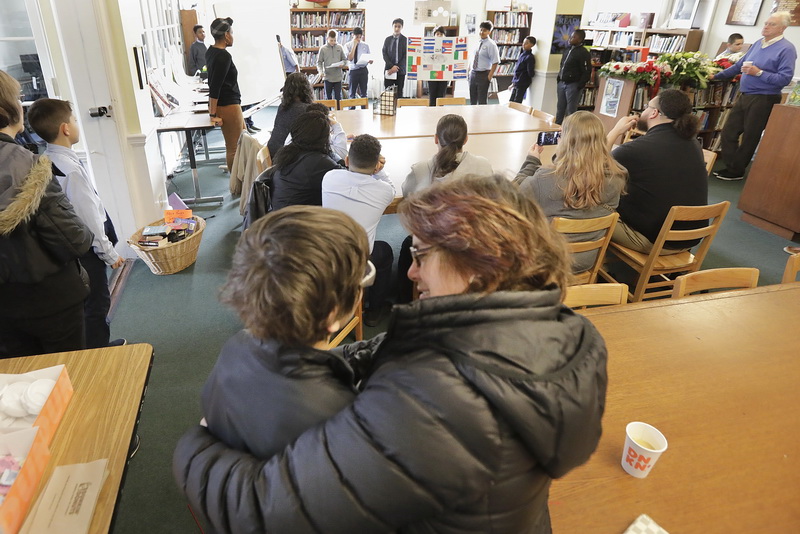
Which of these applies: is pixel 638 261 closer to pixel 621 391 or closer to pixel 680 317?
pixel 680 317

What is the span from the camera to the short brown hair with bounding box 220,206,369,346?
2.46 feet

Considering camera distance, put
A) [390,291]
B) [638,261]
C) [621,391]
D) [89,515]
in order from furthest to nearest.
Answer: [390,291] < [638,261] < [621,391] < [89,515]

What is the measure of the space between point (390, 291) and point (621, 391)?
6.49ft

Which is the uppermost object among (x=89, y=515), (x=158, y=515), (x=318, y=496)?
(x=318, y=496)

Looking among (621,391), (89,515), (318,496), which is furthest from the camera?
(621,391)

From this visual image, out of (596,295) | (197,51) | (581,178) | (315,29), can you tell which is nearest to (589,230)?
(581,178)

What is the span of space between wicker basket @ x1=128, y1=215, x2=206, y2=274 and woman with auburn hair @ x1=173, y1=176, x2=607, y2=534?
8.76 feet

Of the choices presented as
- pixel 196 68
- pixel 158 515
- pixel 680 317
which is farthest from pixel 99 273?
pixel 196 68

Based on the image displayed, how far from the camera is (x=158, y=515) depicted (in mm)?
1808

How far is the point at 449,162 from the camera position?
2.68 m

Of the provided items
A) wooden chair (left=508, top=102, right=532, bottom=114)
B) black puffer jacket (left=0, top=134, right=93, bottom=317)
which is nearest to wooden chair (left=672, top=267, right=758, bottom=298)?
black puffer jacket (left=0, top=134, right=93, bottom=317)

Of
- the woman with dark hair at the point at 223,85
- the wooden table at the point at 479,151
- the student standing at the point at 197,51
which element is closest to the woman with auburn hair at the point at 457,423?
the wooden table at the point at 479,151

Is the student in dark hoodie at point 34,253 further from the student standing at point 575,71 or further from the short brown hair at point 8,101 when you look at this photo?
the student standing at point 575,71

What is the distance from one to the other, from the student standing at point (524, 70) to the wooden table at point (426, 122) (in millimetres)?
2981
